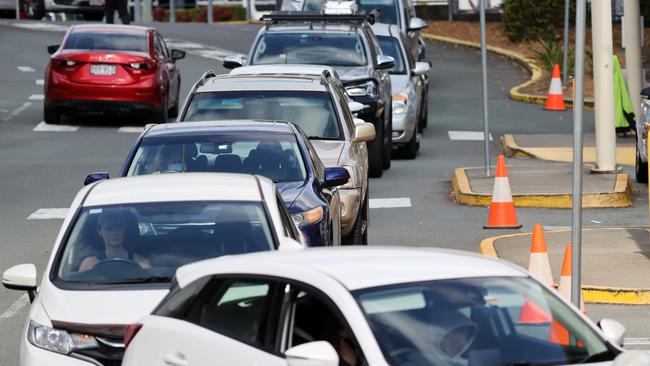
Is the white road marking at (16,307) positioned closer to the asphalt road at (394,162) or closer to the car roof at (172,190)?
the asphalt road at (394,162)

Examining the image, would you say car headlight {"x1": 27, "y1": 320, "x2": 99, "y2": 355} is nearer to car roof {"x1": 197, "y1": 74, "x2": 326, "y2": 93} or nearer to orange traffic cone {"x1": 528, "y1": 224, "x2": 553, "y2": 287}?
orange traffic cone {"x1": 528, "y1": 224, "x2": 553, "y2": 287}

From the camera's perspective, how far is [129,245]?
9461mm

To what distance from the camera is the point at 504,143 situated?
25.6 metres

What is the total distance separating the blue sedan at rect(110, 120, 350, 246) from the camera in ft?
40.8

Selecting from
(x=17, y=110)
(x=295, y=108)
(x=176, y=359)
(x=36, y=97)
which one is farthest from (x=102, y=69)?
(x=176, y=359)

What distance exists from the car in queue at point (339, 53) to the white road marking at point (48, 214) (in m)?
4.25

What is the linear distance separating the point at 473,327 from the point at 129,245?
3.55 metres

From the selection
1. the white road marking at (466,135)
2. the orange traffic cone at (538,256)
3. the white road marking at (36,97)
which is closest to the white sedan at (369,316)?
the orange traffic cone at (538,256)

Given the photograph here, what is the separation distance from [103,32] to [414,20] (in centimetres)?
590

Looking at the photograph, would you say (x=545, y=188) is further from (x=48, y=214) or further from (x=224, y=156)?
(x=224, y=156)

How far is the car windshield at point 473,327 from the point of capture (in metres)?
6.22

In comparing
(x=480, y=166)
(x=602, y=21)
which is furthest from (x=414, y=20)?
(x=602, y=21)

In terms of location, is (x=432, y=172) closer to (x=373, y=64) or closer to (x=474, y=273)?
(x=373, y=64)

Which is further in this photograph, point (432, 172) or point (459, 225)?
point (432, 172)
